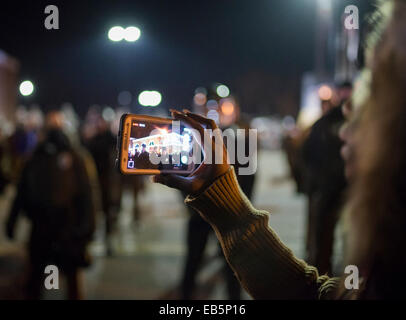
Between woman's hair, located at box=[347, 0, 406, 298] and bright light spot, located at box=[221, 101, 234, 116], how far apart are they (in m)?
3.25

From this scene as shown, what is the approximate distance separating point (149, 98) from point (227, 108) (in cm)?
613

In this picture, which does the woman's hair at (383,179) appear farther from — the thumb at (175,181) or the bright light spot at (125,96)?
the bright light spot at (125,96)

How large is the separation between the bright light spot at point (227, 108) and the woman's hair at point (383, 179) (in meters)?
3.25

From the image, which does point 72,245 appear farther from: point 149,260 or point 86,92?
point 86,92

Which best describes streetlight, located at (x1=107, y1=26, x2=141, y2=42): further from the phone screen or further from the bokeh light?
the phone screen

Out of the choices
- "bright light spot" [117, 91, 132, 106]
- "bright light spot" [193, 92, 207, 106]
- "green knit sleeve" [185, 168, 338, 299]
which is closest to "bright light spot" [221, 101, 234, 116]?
"bright light spot" [193, 92, 207, 106]

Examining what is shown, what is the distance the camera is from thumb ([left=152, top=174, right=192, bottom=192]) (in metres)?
1.36

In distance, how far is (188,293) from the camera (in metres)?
4.34

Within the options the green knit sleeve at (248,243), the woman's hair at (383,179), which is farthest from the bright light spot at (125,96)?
the woman's hair at (383,179)

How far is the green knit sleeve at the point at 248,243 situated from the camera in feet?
4.25

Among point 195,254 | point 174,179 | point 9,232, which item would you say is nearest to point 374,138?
point 174,179

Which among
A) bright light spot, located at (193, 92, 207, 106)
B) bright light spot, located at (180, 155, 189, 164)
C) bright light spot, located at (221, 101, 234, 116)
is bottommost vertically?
bright light spot, located at (180, 155, 189, 164)

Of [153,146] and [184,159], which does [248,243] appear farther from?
[153,146]

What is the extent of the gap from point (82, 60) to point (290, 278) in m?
7.85
